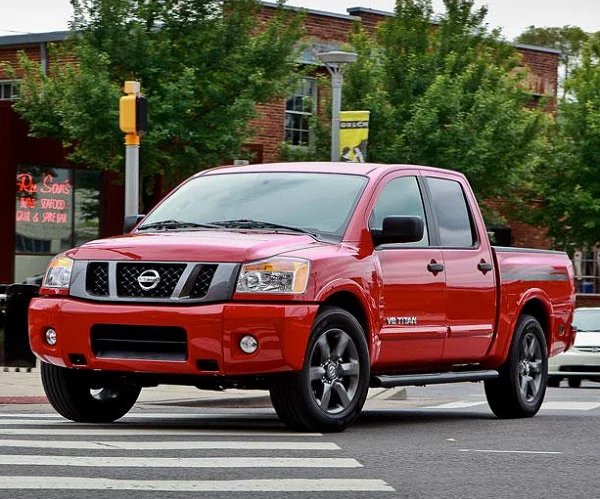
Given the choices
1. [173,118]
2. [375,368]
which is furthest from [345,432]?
[173,118]

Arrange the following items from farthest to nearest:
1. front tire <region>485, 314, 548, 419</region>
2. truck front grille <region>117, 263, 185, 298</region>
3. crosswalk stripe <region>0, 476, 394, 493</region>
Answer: front tire <region>485, 314, 548, 419</region>, truck front grille <region>117, 263, 185, 298</region>, crosswalk stripe <region>0, 476, 394, 493</region>

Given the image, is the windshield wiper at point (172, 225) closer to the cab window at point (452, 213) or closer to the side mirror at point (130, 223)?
the side mirror at point (130, 223)

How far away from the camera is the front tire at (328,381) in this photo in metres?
10.1

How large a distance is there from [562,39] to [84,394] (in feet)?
230

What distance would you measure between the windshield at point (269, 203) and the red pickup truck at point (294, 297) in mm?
14

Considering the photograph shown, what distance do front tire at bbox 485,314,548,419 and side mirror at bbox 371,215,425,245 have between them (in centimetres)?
245

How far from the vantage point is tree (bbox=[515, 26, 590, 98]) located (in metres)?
77.0

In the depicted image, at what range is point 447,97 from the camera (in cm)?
3484

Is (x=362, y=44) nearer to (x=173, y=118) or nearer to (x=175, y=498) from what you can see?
(x=173, y=118)

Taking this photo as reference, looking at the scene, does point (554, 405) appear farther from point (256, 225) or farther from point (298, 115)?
point (298, 115)


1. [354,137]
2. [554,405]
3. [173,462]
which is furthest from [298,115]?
[173,462]

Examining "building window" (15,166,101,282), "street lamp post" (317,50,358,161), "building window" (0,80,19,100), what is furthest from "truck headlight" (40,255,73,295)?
"building window" (0,80,19,100)

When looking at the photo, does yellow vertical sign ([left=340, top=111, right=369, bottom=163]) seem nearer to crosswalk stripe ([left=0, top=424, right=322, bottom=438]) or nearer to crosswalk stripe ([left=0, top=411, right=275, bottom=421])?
crosswalk stripe ([left=0, top=411, right=275, bottom=421])

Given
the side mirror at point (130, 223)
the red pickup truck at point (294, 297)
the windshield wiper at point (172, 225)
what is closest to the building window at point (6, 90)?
the red pickup truck at point (294, 297)
